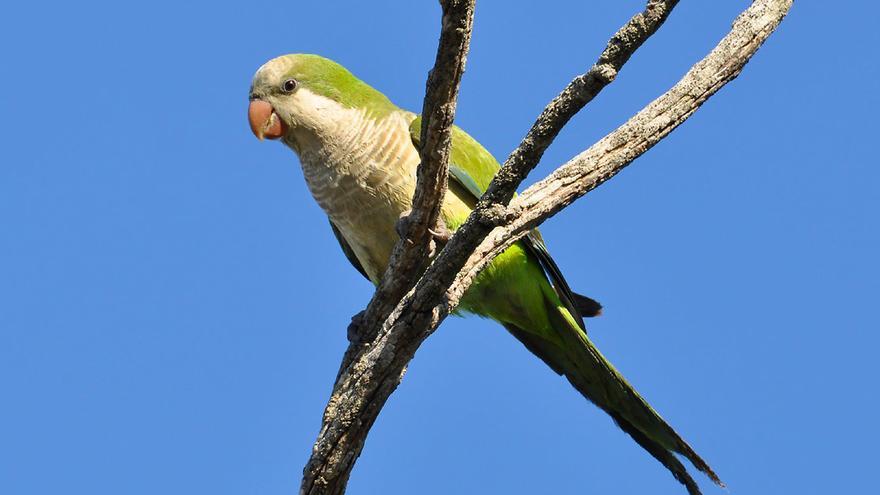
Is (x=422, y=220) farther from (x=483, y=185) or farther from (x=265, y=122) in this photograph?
(x=265, y=122)

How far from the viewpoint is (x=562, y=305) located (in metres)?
5.90

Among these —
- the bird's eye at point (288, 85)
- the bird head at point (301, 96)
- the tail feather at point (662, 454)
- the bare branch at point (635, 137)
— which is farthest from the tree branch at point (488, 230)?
the bird's eye at point (288, 85)

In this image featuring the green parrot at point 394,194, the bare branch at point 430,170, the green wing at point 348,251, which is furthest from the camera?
the green wing at point 348,251

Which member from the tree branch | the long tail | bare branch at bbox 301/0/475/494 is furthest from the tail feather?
the tree branch

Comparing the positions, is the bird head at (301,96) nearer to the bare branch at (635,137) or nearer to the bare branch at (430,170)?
the bare branch at (430,170)

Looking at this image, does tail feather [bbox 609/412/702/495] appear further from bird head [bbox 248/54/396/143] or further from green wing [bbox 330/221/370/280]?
bird head [bbox 248/54/396/143]

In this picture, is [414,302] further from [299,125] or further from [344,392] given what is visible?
[299,125]

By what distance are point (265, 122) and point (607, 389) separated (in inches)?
104

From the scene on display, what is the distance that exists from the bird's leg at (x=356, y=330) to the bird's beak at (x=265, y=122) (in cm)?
158

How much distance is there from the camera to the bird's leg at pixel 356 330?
15.8 ft

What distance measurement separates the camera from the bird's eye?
6.03 metres

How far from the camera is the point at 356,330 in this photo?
192 inches

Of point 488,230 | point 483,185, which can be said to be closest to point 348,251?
point 483,185

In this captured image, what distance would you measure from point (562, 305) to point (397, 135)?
4.70 ft
